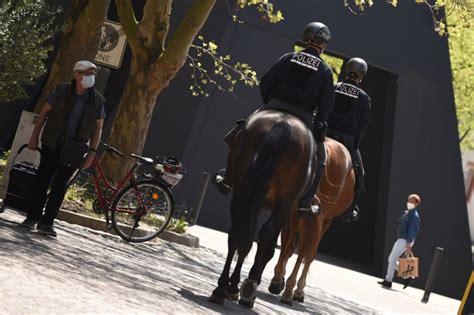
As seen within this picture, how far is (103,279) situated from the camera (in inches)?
331

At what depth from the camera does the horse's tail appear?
8477 mm

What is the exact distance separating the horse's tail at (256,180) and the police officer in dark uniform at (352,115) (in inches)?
118

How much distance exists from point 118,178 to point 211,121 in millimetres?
7174

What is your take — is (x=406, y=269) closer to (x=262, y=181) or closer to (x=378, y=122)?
(x=378, y=122)

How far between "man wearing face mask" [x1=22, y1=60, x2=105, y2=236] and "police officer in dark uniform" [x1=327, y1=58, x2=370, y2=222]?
2736 mm

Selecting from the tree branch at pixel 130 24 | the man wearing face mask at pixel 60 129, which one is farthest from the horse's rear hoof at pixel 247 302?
the tree branch at pixel 130 24

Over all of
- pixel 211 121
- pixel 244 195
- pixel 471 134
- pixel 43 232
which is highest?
pixel 471 134

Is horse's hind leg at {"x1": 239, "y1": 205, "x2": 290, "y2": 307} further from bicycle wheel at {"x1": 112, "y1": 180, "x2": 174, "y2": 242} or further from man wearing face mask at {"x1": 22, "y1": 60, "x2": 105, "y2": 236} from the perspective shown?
bicycle wheel at {"x1": 112, "y1": 180, "x2": 174, "y2": 242}

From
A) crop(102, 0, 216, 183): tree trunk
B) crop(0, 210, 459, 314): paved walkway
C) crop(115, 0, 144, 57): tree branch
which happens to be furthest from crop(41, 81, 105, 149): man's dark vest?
crop(115, 0, 144, 57): tree branch

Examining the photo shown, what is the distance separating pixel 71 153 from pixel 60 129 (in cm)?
32

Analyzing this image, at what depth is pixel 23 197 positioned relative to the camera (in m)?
11.0

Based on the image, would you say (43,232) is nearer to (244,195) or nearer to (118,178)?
(244,195)

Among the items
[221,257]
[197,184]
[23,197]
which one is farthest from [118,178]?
[197,184]

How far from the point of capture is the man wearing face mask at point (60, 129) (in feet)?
34.6
